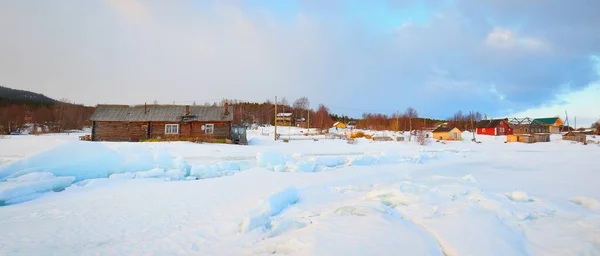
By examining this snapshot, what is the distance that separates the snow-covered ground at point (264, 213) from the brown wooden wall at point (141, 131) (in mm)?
17695

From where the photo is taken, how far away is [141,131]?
31641mm

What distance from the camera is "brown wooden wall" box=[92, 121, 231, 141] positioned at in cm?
3145

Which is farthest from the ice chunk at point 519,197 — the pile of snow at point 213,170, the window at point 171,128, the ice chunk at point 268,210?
the window at point 171,128

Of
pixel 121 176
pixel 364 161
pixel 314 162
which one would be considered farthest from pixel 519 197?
pixel 121 176

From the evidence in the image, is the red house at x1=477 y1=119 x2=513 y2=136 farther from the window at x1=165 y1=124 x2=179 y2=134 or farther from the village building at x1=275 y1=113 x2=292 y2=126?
the window at x1=165 y1=124 x2=179 y2=134

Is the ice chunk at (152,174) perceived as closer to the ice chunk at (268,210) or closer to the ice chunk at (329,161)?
the ice chunk at (268,210)

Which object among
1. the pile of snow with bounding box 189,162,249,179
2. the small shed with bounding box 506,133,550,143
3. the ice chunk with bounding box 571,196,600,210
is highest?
A: the small shed with bounding box 506,133,550,143

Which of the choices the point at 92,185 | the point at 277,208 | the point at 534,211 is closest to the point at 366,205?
the point at 277,208

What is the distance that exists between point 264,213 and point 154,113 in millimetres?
28834

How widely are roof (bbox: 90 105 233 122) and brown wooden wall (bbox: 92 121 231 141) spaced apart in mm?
447

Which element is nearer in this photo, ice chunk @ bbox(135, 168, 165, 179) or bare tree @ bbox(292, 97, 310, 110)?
ice chunk @ bbox(135, 168, 165, 179)

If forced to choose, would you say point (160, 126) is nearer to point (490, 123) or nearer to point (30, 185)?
point (30, 185)

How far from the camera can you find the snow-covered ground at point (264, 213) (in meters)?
5.46

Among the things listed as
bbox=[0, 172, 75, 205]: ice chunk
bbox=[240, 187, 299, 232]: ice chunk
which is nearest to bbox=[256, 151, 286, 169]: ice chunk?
bbox=[240, 187, 299, 232]: ice chunk
